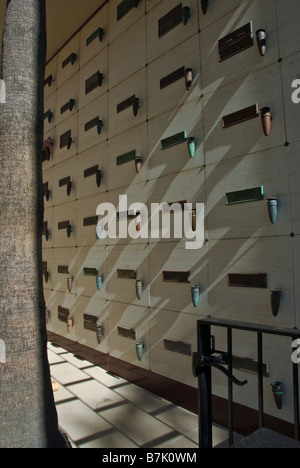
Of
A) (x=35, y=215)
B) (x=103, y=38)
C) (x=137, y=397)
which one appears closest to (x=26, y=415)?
(x=35, y=215)

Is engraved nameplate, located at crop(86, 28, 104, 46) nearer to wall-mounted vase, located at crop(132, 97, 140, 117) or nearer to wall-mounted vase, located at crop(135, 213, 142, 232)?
wall-mounted vase, located at crop(132, 97, 140, 117)

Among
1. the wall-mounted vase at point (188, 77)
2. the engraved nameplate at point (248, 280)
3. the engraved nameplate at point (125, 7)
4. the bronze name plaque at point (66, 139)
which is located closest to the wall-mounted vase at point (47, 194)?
the bronze name plaque at point (66, 139)

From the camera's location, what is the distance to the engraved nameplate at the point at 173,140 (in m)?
4.11

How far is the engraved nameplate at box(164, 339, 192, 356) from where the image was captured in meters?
3.89

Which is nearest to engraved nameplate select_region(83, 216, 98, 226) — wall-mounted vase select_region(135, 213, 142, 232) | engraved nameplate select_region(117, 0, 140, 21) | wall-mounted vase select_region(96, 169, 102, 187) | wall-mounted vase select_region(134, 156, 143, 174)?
wall-mounted vase select_region(96, 169, 102, 187)

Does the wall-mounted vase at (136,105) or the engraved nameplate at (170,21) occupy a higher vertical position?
the engraved nameplate at (170,21)

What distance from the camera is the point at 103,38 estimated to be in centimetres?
586

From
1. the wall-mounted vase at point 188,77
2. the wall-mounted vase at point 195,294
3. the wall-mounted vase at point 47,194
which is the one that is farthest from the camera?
the wall-mounted vase at point 47,194

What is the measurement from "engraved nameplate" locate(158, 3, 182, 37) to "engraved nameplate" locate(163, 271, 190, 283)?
3.10 meters

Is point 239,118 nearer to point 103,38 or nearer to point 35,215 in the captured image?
point 35,215

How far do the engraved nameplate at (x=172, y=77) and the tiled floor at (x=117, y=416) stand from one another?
12.9 ft

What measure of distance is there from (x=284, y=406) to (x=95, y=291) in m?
3.47

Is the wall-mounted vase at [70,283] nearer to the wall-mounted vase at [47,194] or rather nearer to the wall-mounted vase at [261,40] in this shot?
the wall-mounted vase at [47,194]

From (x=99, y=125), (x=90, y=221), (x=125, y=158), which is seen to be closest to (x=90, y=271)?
(x=90, y=221)
